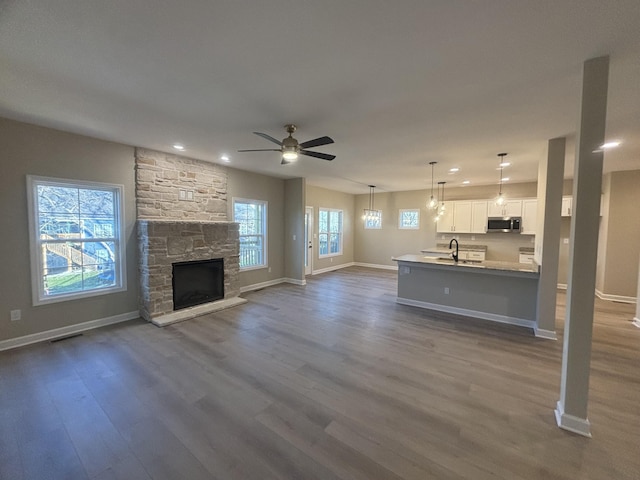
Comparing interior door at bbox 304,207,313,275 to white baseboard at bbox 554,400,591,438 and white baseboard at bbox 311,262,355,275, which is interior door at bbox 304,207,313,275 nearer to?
white baseboard at bbox 311,262,355,275

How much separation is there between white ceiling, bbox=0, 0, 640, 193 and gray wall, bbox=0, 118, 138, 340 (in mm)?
286

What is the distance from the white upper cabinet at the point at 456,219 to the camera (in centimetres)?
763

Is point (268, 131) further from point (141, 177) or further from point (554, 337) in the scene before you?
point (554, 337)

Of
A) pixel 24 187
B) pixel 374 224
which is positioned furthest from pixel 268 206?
pixel 374 224

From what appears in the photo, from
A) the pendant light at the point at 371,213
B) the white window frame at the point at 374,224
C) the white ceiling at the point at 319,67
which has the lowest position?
the white window frame at the point at 374,224

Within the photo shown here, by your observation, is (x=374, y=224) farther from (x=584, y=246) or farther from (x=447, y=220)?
(x=584, y=246)

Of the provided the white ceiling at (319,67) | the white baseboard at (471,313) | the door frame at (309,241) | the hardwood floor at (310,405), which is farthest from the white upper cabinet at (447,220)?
the hardwood floor at (310,405)

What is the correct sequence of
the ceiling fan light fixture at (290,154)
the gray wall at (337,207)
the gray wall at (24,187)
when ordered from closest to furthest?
1. the ceiling fan light fixture at (290,154)
2. the gray wall at (24,187)
3. the gray wall at (337,207)

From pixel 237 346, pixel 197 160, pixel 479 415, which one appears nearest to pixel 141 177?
pixel 197 160

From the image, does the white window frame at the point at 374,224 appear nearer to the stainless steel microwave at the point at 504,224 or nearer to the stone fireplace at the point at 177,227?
the stainless steel microwave at the point at 504,224

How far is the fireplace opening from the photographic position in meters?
4.77

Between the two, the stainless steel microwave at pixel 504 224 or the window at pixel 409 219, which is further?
the window at pixel 409 219

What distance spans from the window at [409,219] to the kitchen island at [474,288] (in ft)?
13.1

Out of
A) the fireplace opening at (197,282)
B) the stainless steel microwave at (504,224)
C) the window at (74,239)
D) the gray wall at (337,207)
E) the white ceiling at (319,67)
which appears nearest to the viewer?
the white ceiling at (319,67)
